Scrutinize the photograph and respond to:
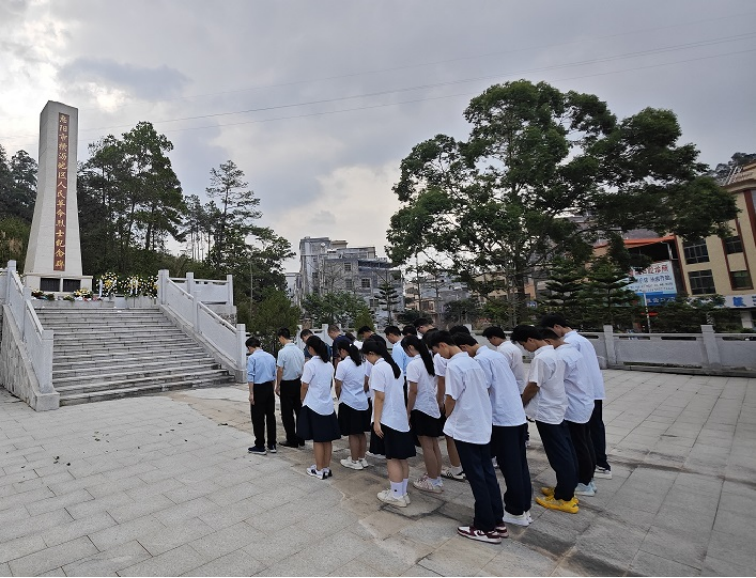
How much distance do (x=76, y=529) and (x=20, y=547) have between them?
321 millimetres

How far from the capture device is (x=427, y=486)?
11.7 ft

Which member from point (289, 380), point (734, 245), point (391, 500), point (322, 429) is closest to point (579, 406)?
point (391, 500)

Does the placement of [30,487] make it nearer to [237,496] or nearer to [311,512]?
[237,496]

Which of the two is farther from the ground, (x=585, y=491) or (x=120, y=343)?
(x=120, y=343)

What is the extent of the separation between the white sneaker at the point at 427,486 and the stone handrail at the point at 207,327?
25.0ft

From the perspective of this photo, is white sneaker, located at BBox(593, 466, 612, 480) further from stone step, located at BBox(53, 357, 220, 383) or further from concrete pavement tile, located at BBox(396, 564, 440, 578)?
stone step, located at BBox(53, 357, 220, 383)

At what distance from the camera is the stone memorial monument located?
15742 millimetres

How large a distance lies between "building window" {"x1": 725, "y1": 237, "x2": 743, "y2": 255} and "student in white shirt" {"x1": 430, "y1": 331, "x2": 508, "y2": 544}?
84.6 ft

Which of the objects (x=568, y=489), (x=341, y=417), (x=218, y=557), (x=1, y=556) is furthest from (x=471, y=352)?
(x=1, y=556)

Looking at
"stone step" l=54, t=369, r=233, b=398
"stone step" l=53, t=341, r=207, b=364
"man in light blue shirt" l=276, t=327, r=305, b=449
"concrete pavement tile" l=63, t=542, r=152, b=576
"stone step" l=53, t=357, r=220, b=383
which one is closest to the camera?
"concrete pavement tile" l=63, t=542, r=152, b=576

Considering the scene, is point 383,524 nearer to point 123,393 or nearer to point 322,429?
point 322,429

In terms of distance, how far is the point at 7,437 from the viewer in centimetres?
546

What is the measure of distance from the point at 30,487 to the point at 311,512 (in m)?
3.08

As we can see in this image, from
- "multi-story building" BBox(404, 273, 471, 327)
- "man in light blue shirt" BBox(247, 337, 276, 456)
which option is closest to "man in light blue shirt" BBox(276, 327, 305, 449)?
"man in light blue shirt" BBox(247, 337, 276, 456)
